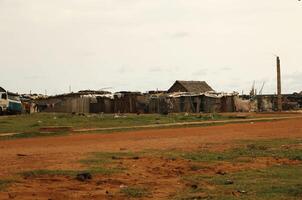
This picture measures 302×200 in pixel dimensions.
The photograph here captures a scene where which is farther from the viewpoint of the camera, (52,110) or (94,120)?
(52,110)

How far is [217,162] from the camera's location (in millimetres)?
14453

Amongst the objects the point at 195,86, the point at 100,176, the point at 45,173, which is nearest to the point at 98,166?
the point at 100,176

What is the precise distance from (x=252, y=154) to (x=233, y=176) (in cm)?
446

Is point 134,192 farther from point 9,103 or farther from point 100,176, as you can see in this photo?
point 9,103

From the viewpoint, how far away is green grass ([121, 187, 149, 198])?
9.89 meters

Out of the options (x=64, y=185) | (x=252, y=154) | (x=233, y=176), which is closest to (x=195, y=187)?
(x=233, y=176)

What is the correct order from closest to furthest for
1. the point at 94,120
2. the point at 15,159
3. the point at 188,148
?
the point at 15,159, the point at 188,148, the point at 94,120

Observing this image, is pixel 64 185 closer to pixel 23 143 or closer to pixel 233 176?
pixel 233 176

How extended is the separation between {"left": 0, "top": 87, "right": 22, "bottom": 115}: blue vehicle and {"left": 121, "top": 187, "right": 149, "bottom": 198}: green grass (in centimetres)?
3368

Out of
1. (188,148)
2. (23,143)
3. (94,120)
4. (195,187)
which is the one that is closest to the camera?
(195,187)

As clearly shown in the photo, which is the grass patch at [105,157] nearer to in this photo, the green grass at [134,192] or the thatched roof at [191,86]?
the green grass at [134,192]

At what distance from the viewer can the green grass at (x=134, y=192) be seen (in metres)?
9.89

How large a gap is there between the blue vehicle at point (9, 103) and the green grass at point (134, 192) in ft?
110

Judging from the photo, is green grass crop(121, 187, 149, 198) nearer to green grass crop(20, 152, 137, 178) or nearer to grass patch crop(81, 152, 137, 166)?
green grass crop(20, 152, 137, 178)
